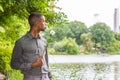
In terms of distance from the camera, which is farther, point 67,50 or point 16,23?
point 67,50

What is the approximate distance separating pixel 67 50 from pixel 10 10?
23.3 m

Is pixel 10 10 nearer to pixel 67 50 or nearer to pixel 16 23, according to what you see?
pixel 16 23

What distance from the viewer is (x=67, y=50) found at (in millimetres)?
26766

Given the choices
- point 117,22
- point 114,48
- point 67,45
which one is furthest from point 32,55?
point 117,22

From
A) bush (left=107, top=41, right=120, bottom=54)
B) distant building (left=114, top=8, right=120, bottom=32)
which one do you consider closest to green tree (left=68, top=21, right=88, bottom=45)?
bush (left=107, top=41, right=120, bottom=54)

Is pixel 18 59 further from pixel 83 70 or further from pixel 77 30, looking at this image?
pixel 77 30

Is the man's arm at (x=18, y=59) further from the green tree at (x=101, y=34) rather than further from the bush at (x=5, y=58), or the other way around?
the green tree at (x=101, y=34)

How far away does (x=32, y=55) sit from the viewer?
7.22 feet

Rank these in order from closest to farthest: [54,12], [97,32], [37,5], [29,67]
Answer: [29,67] → [37,5] → [54,12] → [97,32]

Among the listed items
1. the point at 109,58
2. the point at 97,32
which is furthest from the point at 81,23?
the point at 109,58

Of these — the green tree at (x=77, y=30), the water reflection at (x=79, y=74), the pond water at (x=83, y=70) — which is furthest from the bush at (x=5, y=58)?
the green tree at (x=77, y=30)

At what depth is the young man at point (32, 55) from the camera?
2.18 meters

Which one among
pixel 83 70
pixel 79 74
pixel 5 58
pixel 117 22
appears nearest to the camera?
pixel 5 58

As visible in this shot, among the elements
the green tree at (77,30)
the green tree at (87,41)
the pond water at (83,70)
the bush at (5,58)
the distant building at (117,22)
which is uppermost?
the distant building at (117,22)
